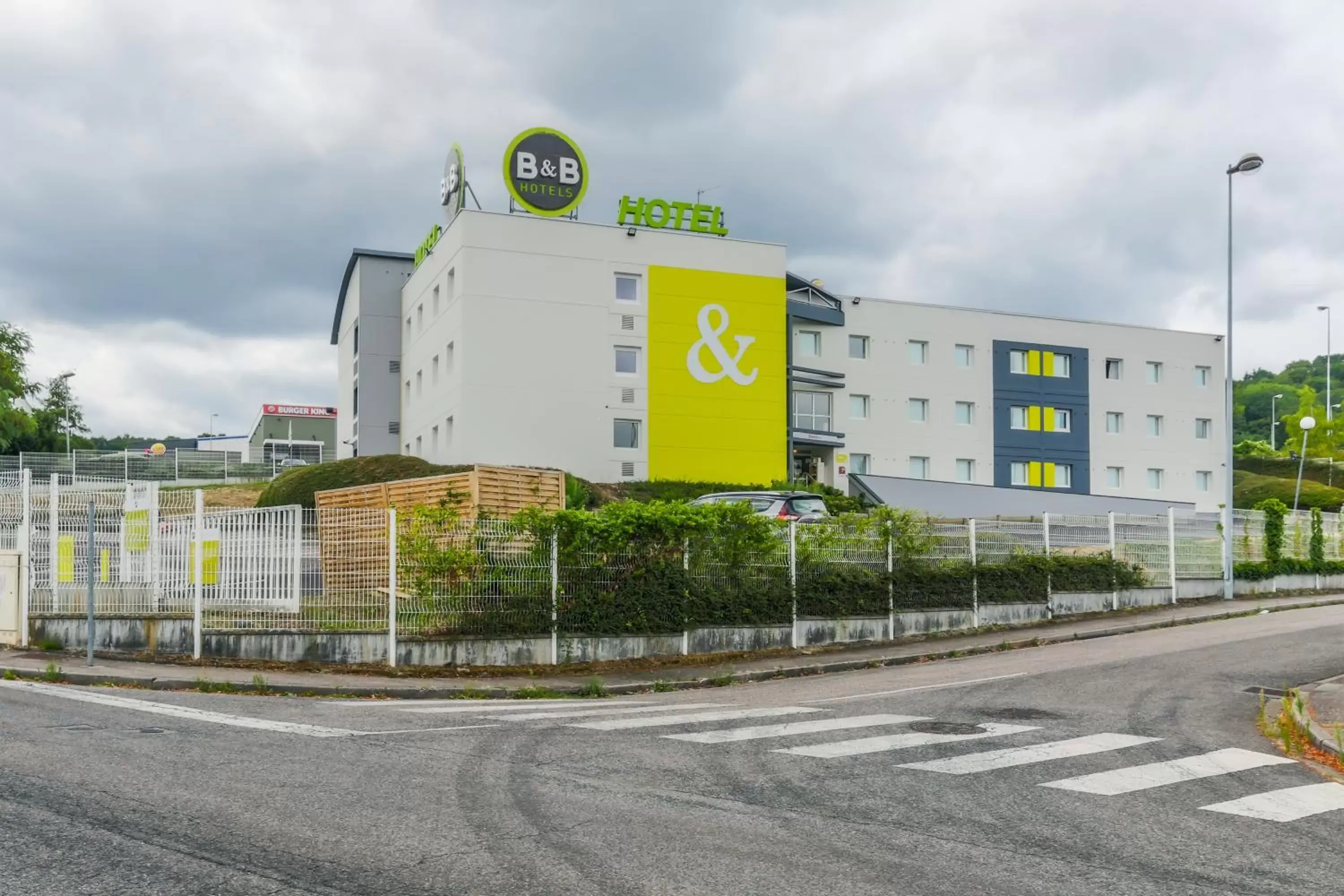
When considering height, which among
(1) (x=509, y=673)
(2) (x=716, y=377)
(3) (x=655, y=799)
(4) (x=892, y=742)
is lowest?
(1) (x=509, y=673)

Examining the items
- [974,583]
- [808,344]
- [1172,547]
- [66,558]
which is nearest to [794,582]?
[974,583]

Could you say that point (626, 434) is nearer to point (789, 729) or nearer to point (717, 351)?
point (717, 351)

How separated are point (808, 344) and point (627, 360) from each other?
10273 mm

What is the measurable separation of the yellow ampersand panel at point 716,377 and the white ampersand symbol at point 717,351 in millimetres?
36

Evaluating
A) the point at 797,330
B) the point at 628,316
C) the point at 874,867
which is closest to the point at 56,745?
the point at 874,867

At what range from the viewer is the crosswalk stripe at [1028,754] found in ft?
28.2

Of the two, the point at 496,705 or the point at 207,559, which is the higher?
the point at 207,559

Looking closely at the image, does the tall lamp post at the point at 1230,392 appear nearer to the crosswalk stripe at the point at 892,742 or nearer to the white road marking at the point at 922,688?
the white road marking at the point at 922,688

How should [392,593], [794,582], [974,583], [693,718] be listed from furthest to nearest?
[974,583] < [794,582] < [392,593] < [693,718]

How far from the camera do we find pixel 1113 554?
25.0 metres

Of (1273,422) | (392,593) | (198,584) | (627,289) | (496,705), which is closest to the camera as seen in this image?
(496,705)

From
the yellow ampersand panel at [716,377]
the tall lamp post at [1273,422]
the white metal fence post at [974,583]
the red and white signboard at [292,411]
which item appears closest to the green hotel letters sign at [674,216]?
the yellow ampersand panel at [716,377]

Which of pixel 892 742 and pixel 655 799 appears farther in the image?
pixel 892 742

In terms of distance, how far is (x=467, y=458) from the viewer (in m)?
43.5
